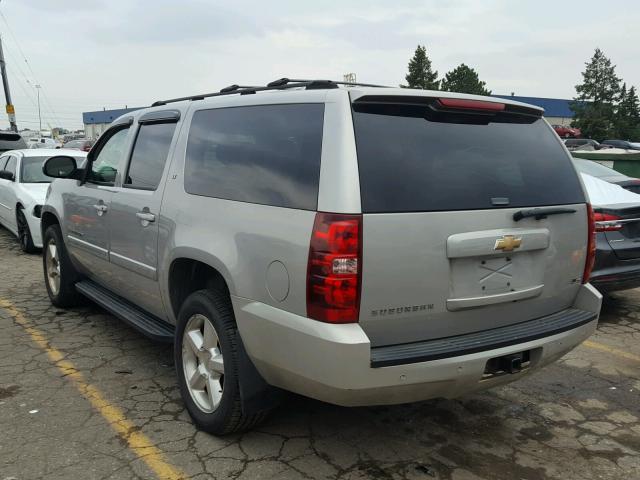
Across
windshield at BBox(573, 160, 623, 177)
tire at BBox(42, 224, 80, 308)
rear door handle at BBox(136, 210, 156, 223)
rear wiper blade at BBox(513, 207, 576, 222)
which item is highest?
windshield at BBox(573, 160, 623, 177)

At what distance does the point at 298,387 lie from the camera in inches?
102

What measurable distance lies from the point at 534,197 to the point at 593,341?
2.63 meters

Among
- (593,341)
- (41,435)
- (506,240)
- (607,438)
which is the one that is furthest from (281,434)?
(593,341)

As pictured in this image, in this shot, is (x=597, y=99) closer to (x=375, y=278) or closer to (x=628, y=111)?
(x=628, y=111)

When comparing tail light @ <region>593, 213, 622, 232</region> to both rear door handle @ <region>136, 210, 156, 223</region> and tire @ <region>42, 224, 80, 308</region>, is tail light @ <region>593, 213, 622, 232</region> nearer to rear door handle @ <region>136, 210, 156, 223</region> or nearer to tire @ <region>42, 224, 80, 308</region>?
rear door handle @ <region>136, 210, 156, 223</region>

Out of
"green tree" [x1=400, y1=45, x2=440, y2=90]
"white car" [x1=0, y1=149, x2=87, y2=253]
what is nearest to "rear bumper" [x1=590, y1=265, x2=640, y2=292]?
"white car" [x1=0, y1=149, x2=87, y2=253]

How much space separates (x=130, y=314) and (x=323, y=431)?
1703 millimetres

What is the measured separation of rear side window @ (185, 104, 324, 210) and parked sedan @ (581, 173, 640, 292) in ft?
11.3

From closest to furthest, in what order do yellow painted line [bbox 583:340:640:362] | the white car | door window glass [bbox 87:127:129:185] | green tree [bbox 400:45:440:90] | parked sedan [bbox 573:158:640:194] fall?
door window glass [bbox 87:127:129:185]
yellow painted line [bbox 583:340:640:362]
parked sedan [bbox 573:158:640:194]
the white car
green tree [bbox 400:45:440:90]

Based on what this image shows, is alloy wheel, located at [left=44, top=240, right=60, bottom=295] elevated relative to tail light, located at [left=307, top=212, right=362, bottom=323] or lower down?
lower down

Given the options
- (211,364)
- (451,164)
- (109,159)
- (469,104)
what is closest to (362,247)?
(451,164)

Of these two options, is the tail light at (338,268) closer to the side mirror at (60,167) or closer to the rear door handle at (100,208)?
the rear door handle at (100,208)

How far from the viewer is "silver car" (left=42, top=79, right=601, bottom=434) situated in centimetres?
238

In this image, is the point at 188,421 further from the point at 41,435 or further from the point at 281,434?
the point at 41,435
